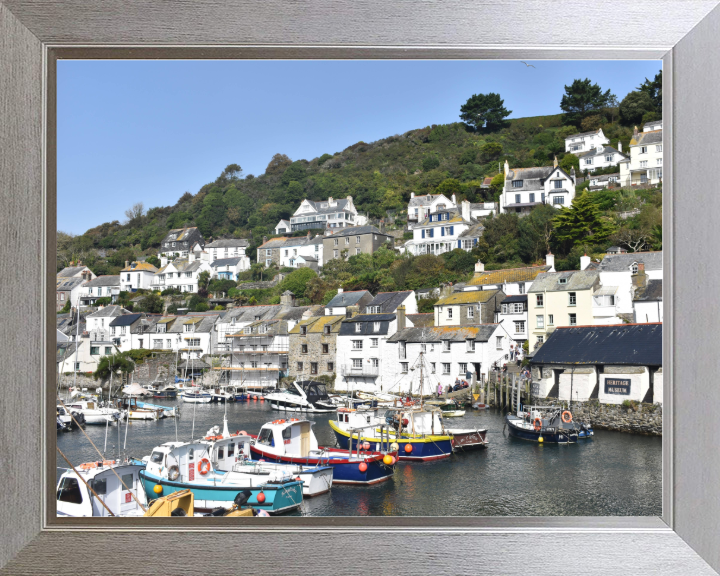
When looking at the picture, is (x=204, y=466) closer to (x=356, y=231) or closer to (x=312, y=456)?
(x=312, y=456)

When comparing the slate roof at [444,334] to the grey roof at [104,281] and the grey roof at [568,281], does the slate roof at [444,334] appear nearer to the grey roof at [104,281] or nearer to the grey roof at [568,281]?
the grey roof at [568,281]

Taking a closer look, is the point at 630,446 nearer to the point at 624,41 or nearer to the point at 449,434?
the point at 449,434

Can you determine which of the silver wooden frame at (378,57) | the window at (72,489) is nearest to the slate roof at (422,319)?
the window at (72,489)

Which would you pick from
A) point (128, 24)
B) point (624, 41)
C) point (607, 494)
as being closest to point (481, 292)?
point (607, 494)

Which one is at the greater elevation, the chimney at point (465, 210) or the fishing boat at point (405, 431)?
the chimney at point (465, 210)

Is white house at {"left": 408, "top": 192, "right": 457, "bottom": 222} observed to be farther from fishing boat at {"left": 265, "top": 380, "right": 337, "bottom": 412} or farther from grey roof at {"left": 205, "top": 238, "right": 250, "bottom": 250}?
fishing boat at {"left": 265, "top": 380, "right": 337, "bottom": 412}

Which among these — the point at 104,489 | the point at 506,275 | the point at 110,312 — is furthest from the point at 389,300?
the point at 104,489

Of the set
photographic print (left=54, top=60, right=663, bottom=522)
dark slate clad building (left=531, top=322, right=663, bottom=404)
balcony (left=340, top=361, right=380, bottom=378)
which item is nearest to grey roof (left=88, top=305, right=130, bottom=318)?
photographic print (left=54, top=60, right=663, bottom=522)
